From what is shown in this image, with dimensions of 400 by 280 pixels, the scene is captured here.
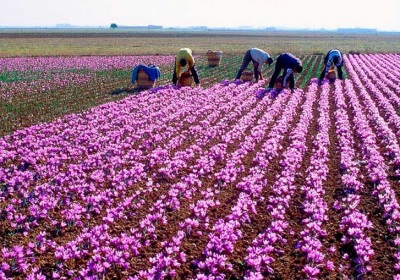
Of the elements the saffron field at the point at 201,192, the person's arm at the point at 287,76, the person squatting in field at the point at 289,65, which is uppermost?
the person squatting in field at the point at 289,65

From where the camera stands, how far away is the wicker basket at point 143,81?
73.4 feet

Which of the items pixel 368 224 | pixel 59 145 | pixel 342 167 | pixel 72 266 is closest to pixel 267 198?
pixel 368 224

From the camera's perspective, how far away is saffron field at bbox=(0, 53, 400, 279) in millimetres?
6320

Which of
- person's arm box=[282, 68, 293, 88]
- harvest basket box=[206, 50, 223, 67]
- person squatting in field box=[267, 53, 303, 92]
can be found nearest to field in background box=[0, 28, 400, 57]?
harvest basket box=[206, 50, 223, 67]

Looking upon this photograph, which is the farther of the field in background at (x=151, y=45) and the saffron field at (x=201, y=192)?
the field in background at (x=151, y=45)

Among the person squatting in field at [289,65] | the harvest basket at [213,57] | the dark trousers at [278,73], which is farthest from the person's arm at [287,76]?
the harvest basket at [213,57]

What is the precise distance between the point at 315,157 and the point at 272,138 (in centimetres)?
193

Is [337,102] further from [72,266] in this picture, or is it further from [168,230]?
[72,266]

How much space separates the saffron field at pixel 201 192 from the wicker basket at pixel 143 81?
491 centimetres

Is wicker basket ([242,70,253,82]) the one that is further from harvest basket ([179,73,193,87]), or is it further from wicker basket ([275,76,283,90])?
harvest basket ([179,73,193,87])

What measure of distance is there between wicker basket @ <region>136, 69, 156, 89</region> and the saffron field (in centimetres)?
491

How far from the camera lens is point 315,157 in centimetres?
1112

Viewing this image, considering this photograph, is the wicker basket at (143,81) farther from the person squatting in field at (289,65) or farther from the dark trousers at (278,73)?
the person squatting in field at (289,65)

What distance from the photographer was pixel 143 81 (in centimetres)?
2250
